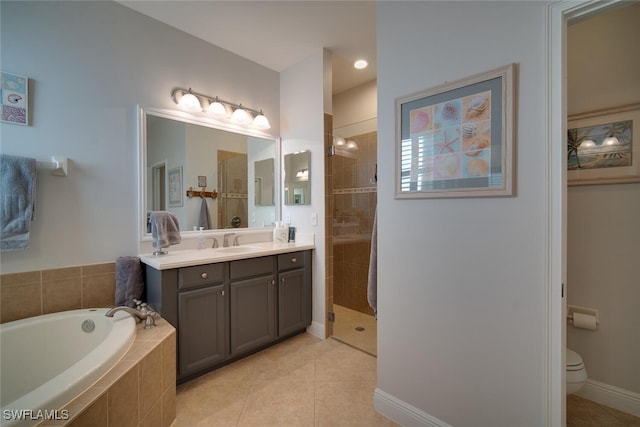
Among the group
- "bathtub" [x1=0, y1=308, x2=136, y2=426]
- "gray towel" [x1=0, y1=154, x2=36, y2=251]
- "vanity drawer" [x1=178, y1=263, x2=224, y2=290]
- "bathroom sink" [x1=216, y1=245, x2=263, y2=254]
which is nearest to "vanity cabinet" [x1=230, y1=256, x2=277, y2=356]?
"vanity drawer" [x1=178, y1=263, x2=224, y2=290]

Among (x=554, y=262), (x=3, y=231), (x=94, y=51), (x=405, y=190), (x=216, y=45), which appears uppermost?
(x=216, y=45)

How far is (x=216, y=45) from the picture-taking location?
2.47m

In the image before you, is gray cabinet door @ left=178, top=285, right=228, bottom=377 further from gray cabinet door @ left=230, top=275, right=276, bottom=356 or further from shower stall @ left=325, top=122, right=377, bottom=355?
shower stall @ left=325, top=122, right=377, bottom=355

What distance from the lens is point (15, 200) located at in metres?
1.46

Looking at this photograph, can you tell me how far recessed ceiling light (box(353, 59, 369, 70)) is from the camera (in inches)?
108

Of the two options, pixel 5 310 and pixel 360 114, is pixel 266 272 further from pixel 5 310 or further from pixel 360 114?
pixel 360 114

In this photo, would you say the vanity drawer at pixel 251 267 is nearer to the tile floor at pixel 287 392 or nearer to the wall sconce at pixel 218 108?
the tile floor at pixel 287 392

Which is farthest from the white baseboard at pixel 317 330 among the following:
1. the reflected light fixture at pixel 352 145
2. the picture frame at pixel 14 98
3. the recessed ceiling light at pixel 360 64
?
the recessed ceiling light at pixel 360 64

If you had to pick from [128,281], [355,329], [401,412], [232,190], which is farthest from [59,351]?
[355,329]

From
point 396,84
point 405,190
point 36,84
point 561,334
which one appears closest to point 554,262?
point 561,334

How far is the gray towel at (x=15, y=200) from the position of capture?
1.45 metres

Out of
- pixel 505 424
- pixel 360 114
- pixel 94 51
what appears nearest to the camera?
pixel 505 424

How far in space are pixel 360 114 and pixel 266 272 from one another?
2.30 meters

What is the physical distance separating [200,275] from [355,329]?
1.67 meters
